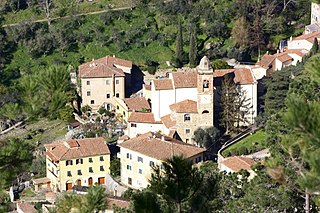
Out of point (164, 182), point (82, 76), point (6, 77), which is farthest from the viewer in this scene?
point (6, 77)

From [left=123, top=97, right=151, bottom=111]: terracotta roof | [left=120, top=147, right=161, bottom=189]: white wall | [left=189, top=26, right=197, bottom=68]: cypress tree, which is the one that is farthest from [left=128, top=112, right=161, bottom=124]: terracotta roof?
[left=189, top=26, right=197, bottom=68]: cypress tree

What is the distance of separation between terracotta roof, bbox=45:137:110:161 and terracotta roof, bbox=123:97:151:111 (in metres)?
3.63

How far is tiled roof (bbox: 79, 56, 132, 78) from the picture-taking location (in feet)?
158

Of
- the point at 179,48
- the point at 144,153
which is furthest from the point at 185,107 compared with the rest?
the point at 179,48

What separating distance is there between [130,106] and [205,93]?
21.9 ft

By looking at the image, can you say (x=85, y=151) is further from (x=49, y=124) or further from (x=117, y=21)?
(x=117, y=21)

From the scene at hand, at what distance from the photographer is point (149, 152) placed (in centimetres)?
3859

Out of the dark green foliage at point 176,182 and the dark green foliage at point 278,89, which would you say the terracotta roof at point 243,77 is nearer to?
the dark green foliage at point 278,89

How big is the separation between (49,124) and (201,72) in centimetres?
1266

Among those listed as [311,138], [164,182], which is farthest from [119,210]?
[311,138]

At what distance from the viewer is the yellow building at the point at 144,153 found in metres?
38.1

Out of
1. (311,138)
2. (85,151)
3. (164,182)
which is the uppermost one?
(311,138)

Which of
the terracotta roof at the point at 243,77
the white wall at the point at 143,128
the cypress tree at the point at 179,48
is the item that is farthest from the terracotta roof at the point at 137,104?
the cypress tree at the point at 179,48

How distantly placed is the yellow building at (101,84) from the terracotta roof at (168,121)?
7.32 m
